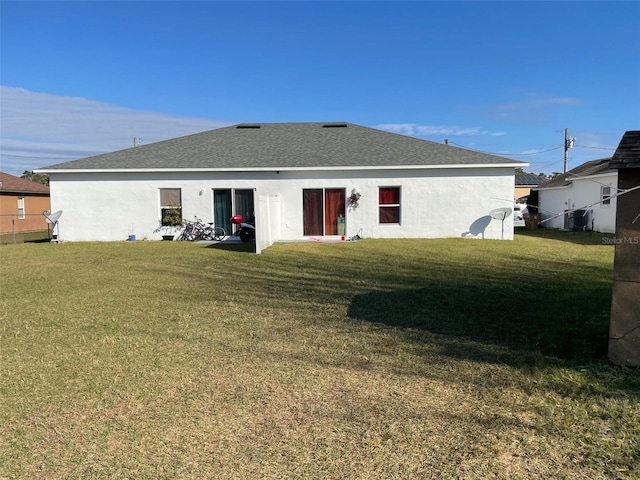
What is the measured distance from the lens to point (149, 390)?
3.76 meters

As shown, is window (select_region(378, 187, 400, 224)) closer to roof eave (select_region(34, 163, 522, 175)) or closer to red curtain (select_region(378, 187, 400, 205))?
red curtain (select_region(378, 187, 400, 205))

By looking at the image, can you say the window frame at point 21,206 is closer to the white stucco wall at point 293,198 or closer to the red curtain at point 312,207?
the white stucco wall at point 293,198

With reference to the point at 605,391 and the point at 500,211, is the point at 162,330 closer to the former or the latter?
the point at 605,391

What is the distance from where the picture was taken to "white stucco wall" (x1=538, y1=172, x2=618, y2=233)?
1853 centimetres

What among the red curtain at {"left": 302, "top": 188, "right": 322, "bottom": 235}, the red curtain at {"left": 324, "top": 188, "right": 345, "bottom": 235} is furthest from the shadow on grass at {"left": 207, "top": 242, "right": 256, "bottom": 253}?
the red curtain at {"left": 324, "top": 188, "right": 345, "bottom": 235}

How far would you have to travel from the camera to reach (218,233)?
16.8 m

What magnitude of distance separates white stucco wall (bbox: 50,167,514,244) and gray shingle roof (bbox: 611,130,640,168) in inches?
485

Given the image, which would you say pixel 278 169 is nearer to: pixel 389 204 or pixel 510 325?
pixel 389 204

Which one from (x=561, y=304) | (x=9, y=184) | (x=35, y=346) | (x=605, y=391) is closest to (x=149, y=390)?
(x=35, y=346)

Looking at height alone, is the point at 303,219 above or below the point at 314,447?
above

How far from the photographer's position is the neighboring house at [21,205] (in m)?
24.6

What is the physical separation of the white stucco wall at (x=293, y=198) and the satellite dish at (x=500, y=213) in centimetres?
24

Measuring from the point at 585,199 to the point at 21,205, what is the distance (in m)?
31.5

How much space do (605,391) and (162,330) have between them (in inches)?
185
